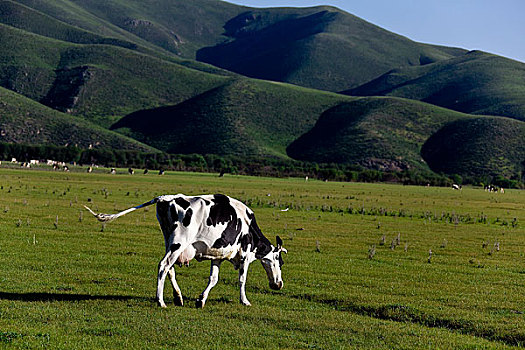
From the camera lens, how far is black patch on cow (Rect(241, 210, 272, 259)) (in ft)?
46.5

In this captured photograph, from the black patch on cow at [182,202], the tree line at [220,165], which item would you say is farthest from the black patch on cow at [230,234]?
the tree line at [220,165]

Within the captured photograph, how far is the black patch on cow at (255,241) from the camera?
1419 cm

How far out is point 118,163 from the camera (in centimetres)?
14188

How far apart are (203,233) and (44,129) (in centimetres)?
15900

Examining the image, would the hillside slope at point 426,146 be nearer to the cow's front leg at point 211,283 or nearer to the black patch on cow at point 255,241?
the black patch on cow at point 255,241

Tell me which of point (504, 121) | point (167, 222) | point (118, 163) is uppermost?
point (504, 121)

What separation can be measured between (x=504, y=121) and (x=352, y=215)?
533 feet

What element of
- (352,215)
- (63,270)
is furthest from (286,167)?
(63,270)

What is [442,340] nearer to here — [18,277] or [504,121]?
[18,277]

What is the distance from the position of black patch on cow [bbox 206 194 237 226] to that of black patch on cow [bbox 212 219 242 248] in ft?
0.42

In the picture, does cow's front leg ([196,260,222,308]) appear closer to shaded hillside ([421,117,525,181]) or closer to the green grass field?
the green grass field

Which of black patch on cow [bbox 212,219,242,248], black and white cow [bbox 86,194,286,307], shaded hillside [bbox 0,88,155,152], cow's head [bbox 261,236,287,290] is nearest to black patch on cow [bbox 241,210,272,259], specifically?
black and white cow [bbox 86,194,286,307]

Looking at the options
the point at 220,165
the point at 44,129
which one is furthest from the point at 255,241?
the point at 44,129

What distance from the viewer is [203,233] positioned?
527 inches
